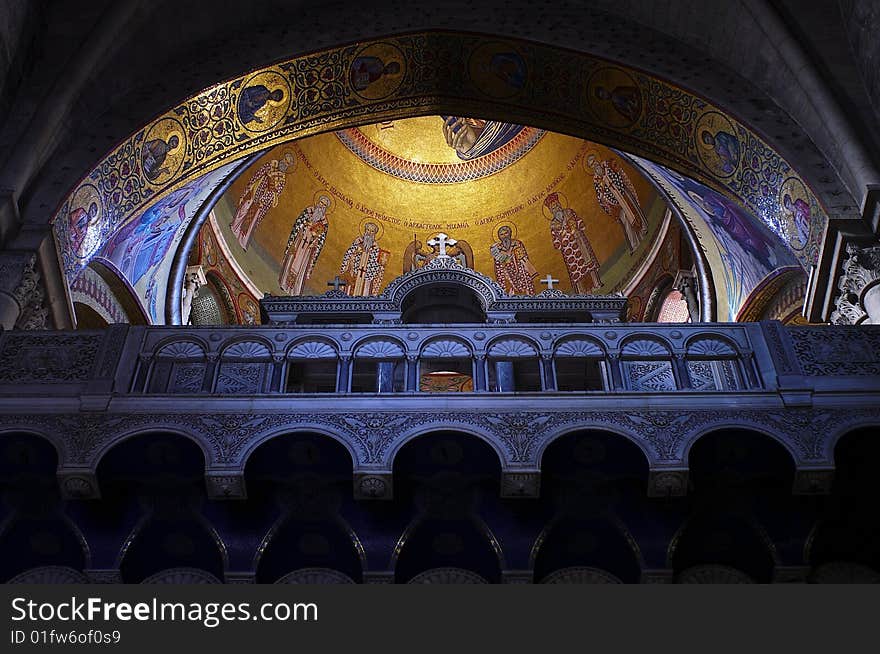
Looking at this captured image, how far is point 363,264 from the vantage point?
20328 millimetres

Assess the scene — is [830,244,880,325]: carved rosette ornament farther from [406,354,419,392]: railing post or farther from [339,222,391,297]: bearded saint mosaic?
[339,222,391,297]: bearded saint mosaic

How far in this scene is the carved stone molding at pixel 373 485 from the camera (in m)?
8.05

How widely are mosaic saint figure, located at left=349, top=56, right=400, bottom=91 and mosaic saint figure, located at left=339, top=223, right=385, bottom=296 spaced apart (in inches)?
272

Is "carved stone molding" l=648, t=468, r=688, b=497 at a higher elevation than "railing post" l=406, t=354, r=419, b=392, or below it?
below

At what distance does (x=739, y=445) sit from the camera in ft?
27.9

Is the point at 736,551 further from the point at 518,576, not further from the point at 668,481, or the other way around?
the point at 518,576

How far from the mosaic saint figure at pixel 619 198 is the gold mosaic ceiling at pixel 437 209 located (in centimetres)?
2

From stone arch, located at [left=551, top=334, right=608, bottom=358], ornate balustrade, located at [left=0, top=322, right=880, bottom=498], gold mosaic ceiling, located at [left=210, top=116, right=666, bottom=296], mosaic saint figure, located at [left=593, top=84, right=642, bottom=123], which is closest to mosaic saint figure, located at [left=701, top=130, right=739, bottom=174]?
mosaic saint figure, located at [left=593, top=84, right=642, bottom=123]

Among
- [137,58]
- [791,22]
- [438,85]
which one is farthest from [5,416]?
[791,22]

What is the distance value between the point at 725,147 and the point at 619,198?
6.40 meters

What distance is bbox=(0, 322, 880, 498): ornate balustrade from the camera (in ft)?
26.9

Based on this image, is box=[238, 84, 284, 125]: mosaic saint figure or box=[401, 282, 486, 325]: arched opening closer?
box=[238, 84, 284, 125]: mosaic saint figure

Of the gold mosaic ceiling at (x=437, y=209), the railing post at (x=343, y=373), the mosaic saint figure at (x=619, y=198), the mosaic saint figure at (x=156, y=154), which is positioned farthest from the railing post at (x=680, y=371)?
the mosaic saint figure at (x=619, y=198)

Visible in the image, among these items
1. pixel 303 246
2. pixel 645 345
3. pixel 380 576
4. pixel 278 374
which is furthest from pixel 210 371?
pixel 303 246
